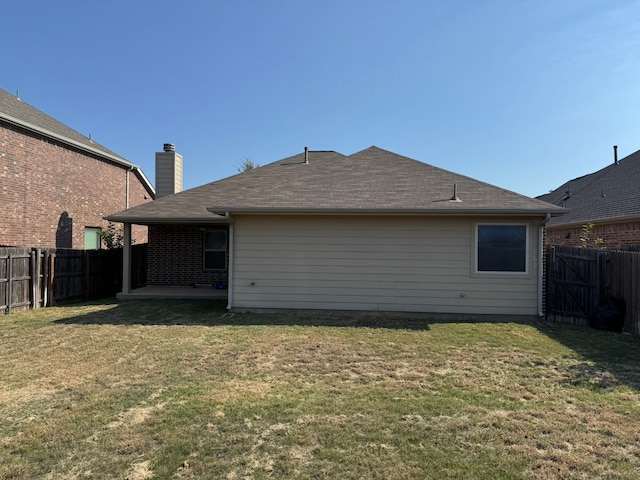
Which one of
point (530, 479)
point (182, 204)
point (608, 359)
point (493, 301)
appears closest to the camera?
point (530, 479)

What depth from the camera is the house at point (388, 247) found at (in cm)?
880

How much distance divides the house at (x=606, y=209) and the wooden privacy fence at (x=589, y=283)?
1.92m

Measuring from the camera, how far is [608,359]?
19.3 ft

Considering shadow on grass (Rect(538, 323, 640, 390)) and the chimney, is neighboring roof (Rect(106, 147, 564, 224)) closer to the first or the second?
shadow on grass (Rect(538, 323, 640, 390))

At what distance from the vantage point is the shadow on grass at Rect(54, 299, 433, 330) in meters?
8.18

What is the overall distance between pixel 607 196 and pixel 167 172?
16317 millimetres

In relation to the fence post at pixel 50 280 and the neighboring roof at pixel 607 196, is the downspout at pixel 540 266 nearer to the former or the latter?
the neighboring roof at pixel 607 196

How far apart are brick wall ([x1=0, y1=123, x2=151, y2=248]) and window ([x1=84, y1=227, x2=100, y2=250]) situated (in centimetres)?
28

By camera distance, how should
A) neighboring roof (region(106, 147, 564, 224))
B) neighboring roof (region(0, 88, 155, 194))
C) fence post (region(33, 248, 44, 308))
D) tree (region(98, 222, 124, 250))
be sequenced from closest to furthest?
neighboring roof (region(106, 147, 564, 224)), fence post (region(33, 248, 44, 308)), neighboring roof (region(0, 88, 155, 194)), tree (region(98, 222, 124, 250))

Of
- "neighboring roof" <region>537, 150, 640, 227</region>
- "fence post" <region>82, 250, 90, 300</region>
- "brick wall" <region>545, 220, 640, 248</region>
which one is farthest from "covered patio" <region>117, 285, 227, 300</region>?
"brick wall" <region>545, 220, 640, 248</region>

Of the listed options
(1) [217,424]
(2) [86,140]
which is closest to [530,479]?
(1) [217,424]

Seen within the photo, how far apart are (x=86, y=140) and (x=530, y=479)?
1954 cm

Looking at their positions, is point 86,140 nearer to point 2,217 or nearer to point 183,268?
point 2,217

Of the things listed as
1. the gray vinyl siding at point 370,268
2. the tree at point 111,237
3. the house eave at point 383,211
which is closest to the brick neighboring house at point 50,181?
the tree at point 111,237
